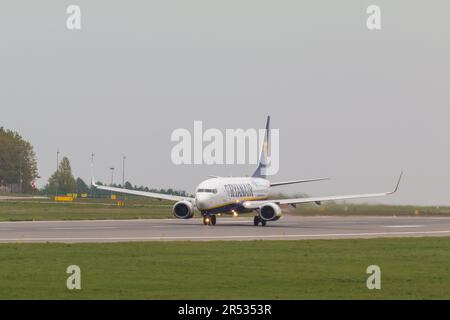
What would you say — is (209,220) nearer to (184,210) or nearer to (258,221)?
(184,210)

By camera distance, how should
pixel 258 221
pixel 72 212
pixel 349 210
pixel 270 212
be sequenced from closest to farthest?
1. pixel 270 212
2. pixel 258 221
3. pixel 349 210
4. pixel 72 212

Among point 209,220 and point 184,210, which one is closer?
point 209,220

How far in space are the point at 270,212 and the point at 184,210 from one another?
704 centimetres

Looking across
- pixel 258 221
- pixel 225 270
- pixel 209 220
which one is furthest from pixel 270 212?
pixel 225 270

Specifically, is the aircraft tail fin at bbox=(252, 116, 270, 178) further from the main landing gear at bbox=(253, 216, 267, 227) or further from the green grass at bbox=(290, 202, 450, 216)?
the main landing gear at bbox=(253, 216, 267, 227)

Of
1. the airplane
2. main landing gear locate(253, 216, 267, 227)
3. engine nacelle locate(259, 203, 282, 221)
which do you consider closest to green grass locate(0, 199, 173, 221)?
the airplane

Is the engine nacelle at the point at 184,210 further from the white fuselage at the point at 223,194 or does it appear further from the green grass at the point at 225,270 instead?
the green grass at the point at 225,270

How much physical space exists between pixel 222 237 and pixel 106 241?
8.18 metres

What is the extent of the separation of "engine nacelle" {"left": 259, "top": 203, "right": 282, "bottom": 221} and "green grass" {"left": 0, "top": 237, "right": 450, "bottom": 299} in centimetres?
2606

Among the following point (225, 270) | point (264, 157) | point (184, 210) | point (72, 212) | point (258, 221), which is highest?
point (264, 157)

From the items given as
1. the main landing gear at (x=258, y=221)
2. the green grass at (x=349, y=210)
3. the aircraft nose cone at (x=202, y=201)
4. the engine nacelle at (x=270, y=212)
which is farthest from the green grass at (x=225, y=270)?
the green grass at (x=349, y=210)

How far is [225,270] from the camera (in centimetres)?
3359

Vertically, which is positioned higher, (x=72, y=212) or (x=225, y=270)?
(x=72, y=212)

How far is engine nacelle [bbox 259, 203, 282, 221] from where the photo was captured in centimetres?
7450
